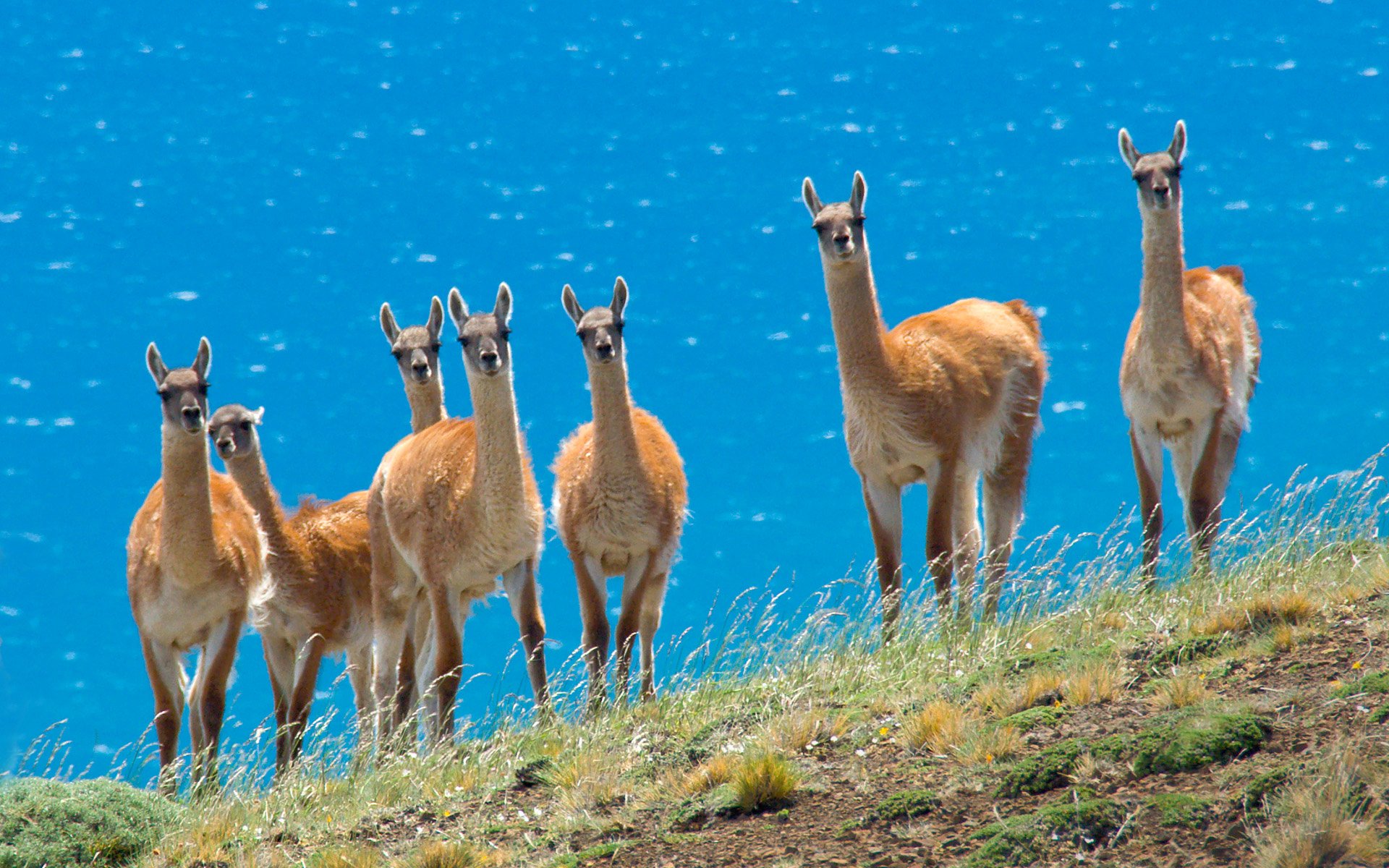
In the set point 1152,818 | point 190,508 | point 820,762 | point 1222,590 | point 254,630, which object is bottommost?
point 1152,818

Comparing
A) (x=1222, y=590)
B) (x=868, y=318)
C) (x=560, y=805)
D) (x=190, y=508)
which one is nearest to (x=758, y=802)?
(x=560, y=805)

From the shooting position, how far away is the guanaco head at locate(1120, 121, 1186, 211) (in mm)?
8008

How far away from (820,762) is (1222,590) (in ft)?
6.97

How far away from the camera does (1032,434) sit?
871 cm

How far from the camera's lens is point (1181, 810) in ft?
13.9

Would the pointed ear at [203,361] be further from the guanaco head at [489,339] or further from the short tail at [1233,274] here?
the short tail at [1233,274]

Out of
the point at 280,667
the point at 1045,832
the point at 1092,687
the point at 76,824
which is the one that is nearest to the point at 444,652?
the point at 280,667

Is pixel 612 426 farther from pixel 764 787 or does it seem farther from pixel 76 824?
pixel 76 824

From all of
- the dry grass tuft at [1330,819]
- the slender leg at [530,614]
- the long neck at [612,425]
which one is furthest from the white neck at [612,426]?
the dry grass tuft at [1330,819]

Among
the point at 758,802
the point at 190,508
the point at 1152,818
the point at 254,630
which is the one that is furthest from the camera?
the point at 254,630

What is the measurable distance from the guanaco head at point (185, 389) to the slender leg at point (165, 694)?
4.18 feet

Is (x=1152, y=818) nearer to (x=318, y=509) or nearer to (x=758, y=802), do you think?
(x=758, y=802)

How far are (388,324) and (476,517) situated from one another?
8.18ft

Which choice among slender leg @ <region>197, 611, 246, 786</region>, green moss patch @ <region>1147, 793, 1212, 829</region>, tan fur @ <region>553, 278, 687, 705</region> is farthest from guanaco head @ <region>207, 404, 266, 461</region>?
green moss patch @ <region>1147, 793, 1212, 829</region>
